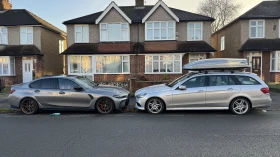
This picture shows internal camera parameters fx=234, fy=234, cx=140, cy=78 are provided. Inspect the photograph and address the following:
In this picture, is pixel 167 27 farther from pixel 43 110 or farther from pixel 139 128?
pixel 139 128

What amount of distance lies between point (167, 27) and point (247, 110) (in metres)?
13.5

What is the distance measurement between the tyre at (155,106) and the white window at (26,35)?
57.1 feet

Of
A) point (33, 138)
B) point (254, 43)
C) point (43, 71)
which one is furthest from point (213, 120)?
point (43, 71)

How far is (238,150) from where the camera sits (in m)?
4.74

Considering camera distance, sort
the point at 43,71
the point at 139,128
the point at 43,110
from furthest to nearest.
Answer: the point at 43,71 < the point at 43,110 < the point at 139,128

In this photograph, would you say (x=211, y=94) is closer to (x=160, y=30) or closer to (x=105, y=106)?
(x=105, y=106)

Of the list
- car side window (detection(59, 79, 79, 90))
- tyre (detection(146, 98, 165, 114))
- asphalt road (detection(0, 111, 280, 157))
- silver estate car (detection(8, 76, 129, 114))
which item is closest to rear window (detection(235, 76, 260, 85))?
asphalt road (detection(0, 111, 280, 157))

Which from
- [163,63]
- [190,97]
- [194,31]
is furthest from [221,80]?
[194,31]

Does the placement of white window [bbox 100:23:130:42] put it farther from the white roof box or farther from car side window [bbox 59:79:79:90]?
the white roof box

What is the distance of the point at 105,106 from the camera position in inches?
346

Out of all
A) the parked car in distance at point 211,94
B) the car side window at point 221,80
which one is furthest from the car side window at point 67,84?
the car side window at point 221,80

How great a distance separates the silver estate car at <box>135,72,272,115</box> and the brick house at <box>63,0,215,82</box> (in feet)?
37.9

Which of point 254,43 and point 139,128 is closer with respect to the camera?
point 139,128

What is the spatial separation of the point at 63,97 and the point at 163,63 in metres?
13.0
